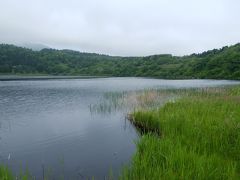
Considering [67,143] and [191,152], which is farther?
[67,143]

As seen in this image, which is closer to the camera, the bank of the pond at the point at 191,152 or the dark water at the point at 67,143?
the bank of the pond at the point at 191,152

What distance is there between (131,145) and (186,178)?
889 centimetres

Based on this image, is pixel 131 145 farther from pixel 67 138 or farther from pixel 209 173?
pixel 209 173

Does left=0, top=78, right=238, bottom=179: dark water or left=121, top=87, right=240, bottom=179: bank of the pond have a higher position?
left=121, top=87, right=240, bottom=179: bank of the pond

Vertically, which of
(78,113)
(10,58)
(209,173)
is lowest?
(78,113)

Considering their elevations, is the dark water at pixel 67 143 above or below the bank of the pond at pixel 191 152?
below

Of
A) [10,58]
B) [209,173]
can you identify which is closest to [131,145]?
[209,173]

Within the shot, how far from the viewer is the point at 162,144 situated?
1137cm

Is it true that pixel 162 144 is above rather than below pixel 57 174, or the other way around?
above

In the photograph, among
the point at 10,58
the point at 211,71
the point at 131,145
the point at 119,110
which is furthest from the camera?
the point at 10,58

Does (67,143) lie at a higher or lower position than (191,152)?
lower

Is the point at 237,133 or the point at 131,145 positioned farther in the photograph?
the point at 131,145

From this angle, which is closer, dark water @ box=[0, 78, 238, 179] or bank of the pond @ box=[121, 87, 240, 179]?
bank of the pond @ box=[121, 87, 240, 179]

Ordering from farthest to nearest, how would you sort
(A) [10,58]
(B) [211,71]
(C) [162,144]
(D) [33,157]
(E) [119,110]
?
(A) [10,58] → (B) [211,71] → (E) [119,110] → (D) [33,157] → (C) [162,144]
